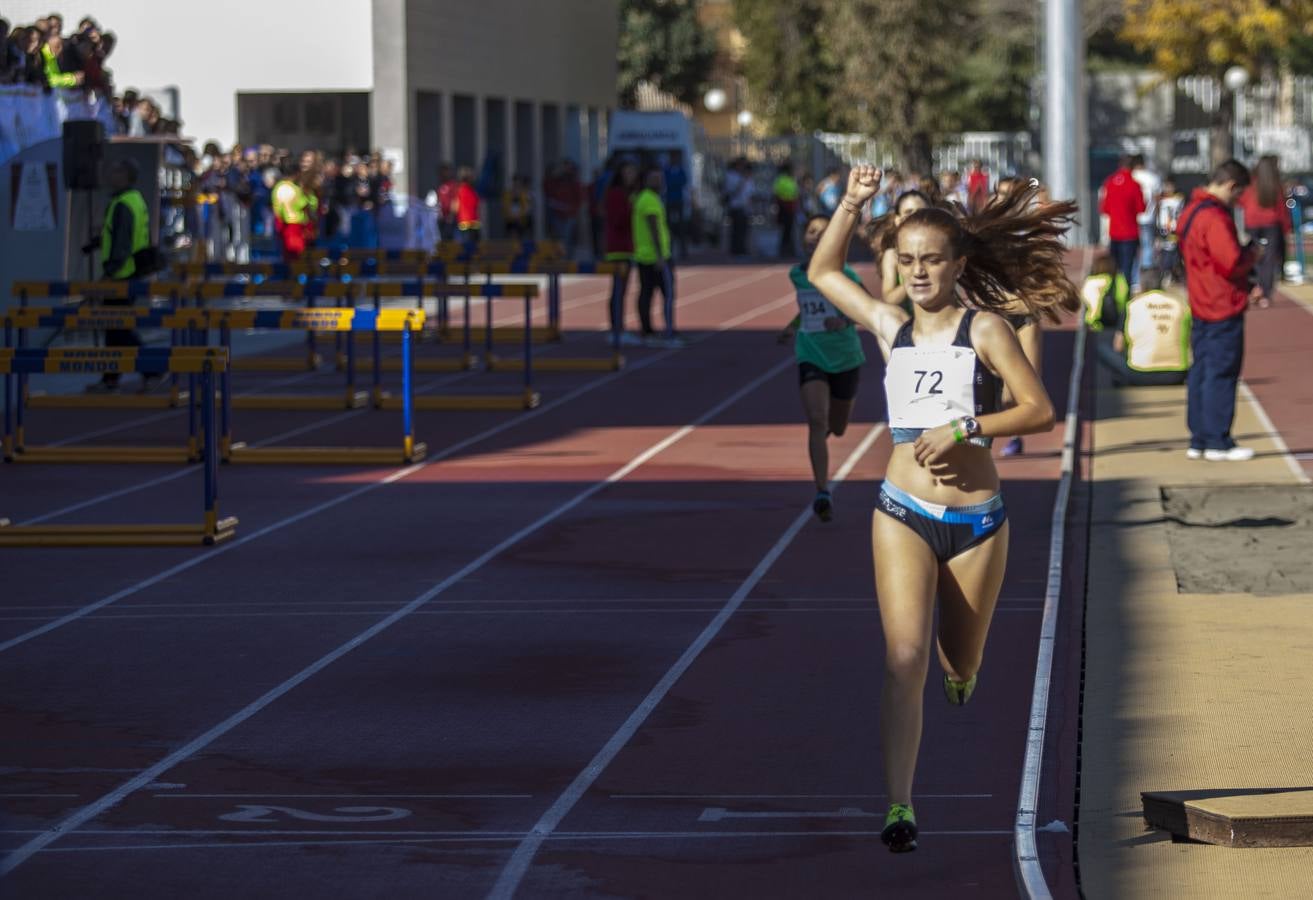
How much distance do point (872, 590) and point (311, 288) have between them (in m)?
11.6

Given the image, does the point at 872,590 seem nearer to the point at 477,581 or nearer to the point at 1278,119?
the point at 477,581

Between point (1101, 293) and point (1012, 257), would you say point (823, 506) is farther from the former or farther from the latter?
point (1101, 293)

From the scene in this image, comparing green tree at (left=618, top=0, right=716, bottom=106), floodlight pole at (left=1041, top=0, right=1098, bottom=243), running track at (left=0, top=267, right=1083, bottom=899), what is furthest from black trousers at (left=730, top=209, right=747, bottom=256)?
running track at (left=0, top=267, right=1083, bottom=899)

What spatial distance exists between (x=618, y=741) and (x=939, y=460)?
7.45ft

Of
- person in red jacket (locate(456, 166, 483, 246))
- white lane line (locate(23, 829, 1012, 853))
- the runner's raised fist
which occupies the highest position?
person in red jacket (locate(456, 166, 483, 246))

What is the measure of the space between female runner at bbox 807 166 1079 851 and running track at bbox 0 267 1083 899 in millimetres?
547

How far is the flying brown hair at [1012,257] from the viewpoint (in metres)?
7.14

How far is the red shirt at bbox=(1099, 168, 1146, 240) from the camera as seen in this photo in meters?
30.7

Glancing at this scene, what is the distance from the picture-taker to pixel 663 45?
82.1 m

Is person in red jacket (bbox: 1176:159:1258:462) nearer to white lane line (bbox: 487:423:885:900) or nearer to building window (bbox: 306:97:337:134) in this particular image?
white lane line (bbox: 487:423:885:900)

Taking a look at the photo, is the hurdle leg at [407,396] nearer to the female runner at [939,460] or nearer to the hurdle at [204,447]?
the hurdle at [204,447]

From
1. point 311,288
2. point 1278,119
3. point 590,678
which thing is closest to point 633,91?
point 1278,119

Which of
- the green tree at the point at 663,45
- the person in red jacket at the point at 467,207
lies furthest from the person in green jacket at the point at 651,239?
the green tree at the point at 663,45

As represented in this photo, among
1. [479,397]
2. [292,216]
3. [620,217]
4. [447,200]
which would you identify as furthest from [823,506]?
[447,200]
